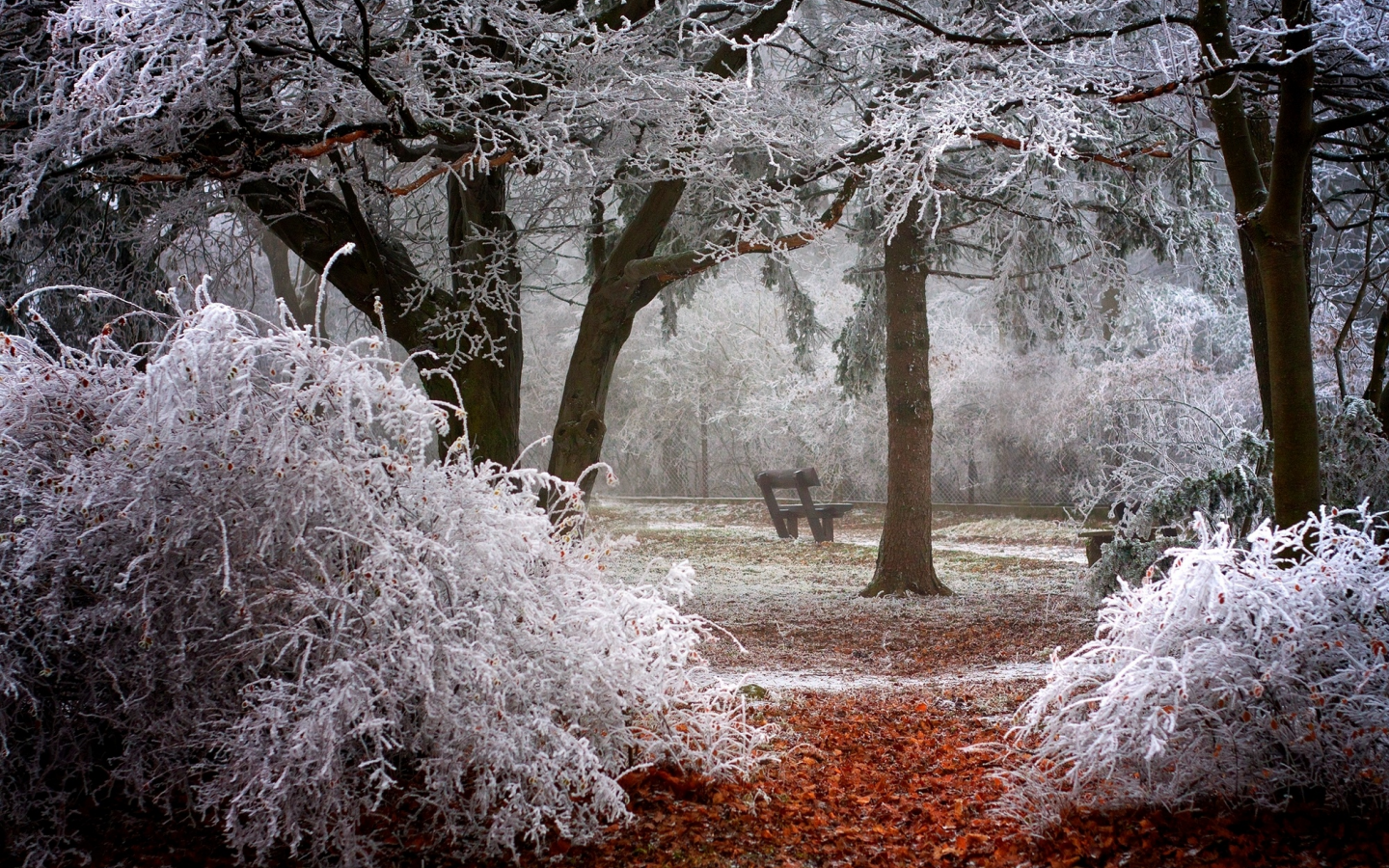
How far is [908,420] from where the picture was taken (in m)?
9.23

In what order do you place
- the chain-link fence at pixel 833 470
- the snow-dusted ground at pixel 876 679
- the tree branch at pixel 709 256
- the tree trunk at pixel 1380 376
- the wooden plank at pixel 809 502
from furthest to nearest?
the chain-link fence at pixel 833 470
the wooden plank at pixel 809 502
the tree branch at pixel 709 256
the tree trunk at pixel 1380 376
the snow-dusted ground at pixel 876 679

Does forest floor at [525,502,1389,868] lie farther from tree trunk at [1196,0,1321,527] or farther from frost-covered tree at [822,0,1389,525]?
frost-covered tree at [822,0,1389,525]

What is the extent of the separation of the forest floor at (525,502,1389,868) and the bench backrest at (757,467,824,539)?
13.8 feet

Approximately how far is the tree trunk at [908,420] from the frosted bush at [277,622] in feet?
20.9

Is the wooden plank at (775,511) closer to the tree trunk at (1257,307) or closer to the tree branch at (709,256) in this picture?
the tree branch at (709,256)

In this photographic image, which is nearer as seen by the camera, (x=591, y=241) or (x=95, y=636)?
(x=95, y=636)

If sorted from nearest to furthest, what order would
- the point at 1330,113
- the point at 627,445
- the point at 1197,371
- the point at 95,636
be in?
the point at 95,636 → the point at 1330,113 → the point at 1197,371 → the point at 627,445

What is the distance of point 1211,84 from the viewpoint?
188 inches

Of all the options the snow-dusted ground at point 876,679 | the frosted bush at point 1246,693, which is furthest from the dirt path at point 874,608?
the frosted bush at point 1246,693

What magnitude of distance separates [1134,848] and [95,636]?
2895mm

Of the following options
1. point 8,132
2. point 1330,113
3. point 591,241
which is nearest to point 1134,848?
point 8,132

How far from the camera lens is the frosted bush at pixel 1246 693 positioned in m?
2.91

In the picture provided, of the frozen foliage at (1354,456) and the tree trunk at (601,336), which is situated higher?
the tree trunk at (601,336)

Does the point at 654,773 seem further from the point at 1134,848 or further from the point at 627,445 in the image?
the point at 627,445
